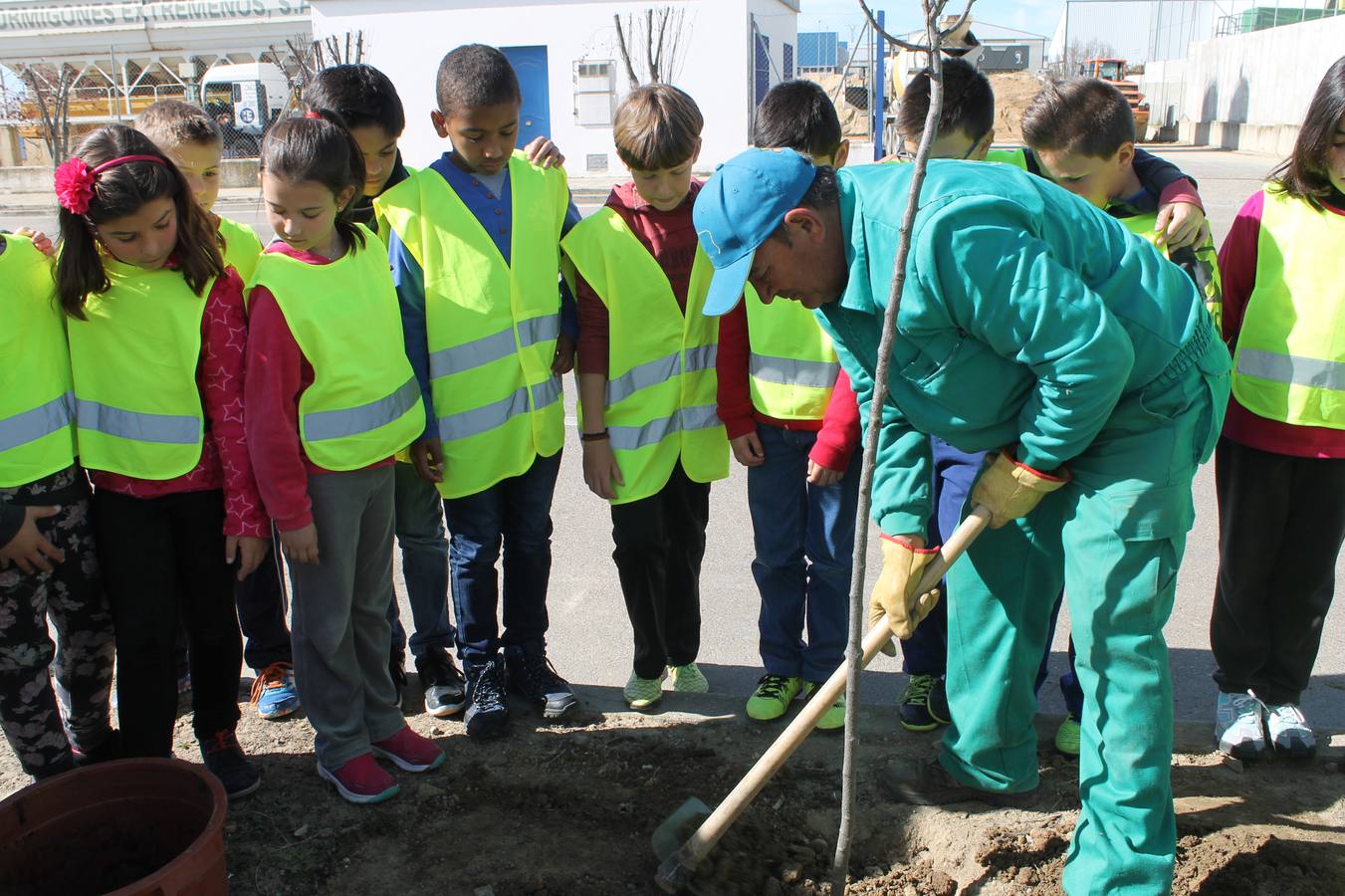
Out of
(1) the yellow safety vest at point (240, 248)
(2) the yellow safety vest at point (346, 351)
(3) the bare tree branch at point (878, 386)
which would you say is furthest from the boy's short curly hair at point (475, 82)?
(3) the bare tree branch at point (878, 386)

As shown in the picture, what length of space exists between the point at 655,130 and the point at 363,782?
6.26ft

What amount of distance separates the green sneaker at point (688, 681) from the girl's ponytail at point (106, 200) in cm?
183

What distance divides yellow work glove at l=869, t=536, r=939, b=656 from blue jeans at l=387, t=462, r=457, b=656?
139 centimetres

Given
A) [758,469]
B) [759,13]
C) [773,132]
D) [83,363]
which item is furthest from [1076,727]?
[759,13]

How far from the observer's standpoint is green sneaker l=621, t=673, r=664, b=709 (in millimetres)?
3447

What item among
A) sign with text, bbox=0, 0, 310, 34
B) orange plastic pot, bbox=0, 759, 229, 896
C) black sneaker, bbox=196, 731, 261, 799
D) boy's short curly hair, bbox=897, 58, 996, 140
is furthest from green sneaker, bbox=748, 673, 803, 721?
sign with text, bbox=0, 0, 310, 34

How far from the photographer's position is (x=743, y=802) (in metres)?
2.48

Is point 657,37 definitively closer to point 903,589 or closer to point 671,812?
point 671,812

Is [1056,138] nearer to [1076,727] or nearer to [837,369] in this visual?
[837,369]

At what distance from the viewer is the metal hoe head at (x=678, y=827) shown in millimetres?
2656

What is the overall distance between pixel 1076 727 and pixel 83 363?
2776 mm

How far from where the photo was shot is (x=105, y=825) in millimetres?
2439

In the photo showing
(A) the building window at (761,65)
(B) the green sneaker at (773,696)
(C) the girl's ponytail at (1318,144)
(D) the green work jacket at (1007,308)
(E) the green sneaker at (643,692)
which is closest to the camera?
(D) the green work jacket at (1007,308)

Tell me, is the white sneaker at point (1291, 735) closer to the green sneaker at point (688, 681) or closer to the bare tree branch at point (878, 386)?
the bare tree branch at point (878, 386)
